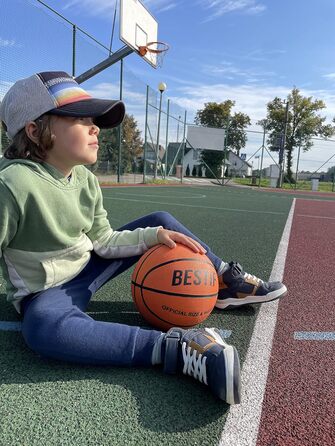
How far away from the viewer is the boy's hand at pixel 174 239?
219 cm

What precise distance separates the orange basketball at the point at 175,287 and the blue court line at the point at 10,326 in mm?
637

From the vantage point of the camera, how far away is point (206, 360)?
5.20 feet

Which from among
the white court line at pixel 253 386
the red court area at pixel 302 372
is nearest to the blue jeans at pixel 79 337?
the white court line at pixel 253 386

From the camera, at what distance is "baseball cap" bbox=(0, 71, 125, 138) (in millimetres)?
1839

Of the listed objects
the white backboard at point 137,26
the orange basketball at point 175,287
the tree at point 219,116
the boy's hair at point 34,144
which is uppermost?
the tree at point 219,116

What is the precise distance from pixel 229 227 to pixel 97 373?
4471mm

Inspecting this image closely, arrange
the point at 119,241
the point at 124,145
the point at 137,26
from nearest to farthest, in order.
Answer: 1. the point at 119,241
2. the point at 137,26
3. the point at 124,145

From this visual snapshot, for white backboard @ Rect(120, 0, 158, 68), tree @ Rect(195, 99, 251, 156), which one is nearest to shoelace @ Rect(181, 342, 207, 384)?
white backboard @ Rect(120, 0, 158, 68)

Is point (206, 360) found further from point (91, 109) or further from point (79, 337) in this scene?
point (91, 109)

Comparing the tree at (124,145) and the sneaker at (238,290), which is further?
the tree at (124,145)

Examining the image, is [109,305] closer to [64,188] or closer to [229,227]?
[64,188]

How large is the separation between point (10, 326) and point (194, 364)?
106 centimetres

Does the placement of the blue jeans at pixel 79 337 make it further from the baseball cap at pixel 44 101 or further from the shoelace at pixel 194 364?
the baseball cap at pixel 44 101

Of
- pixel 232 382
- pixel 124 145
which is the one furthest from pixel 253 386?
pixel 124 145
